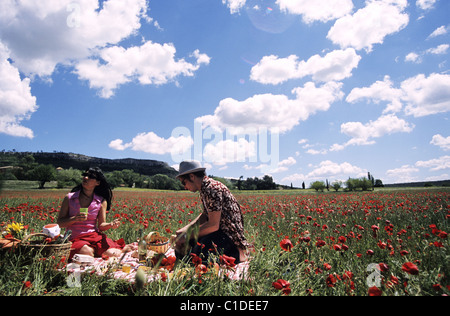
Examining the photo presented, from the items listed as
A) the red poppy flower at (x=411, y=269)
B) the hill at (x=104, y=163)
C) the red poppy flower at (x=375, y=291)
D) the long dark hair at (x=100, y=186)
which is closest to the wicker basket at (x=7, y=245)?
the long dark hair at (x=100, y=186)

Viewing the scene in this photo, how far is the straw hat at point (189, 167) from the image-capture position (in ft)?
10.9

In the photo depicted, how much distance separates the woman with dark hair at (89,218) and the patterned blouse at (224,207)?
65.4 inches

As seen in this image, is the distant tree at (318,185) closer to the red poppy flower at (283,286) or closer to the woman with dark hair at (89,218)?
the woman with dark hair at (89,218)

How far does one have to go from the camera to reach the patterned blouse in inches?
127

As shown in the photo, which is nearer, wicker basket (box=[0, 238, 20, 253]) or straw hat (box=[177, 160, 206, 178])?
wicker basket (box=[0, 238, 20, 253])

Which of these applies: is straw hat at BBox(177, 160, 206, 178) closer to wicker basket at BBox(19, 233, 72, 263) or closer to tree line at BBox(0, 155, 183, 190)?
wicker basket at BBox(19, 233, 72, 263)

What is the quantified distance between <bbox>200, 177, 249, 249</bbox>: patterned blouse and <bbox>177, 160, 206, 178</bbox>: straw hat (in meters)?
0.22

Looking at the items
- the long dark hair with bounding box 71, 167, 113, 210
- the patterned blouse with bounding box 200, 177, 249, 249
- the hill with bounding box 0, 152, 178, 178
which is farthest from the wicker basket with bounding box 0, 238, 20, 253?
the hill with bounding box 0, 152, 178, 178

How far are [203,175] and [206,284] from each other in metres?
1.52

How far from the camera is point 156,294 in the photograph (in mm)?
2037

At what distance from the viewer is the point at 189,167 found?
337 cm

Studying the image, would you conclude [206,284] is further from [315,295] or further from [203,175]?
[203,175]
